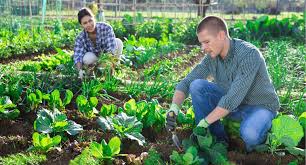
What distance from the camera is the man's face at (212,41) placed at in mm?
3250

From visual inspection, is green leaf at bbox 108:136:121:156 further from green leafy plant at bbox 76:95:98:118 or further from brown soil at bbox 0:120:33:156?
green leafy plant at bbox 76:95:98:118

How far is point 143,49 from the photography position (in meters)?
7.56

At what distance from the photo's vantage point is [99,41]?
591 centimetres

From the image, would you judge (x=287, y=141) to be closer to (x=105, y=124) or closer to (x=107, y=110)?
(x=105, y=124)

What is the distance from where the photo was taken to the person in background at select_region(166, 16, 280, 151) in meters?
3.29

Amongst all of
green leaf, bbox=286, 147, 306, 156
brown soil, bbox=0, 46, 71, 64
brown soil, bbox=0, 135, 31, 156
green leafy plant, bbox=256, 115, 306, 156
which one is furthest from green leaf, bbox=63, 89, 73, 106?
brown soil, bbox=0, 46, 71, 64

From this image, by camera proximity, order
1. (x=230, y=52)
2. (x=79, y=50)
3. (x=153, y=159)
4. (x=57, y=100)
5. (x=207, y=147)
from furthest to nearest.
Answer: (x=79, y=50), (x=57, y=100), (x=230, y=52), (x=207, y=147), (x=153, y=159)

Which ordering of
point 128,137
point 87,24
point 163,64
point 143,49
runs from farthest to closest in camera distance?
point 143,49 → point 163,64 → point 87,24 → point 128,137

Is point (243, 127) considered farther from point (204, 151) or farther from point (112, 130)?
point (112, 130)

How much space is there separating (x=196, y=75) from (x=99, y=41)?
237cm

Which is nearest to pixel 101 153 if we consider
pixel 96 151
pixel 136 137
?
pixel 96 151

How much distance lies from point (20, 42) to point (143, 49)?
2.15 meters

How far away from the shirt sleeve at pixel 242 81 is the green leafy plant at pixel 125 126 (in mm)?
695

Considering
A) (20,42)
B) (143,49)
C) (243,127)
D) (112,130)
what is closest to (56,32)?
(20,42)
